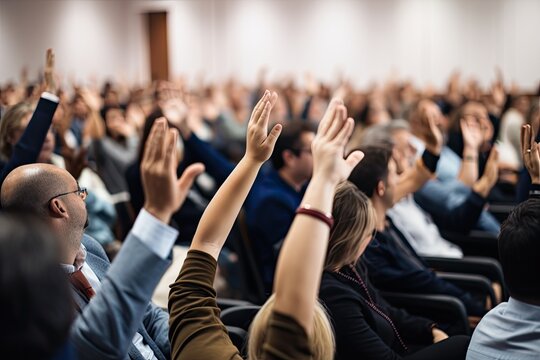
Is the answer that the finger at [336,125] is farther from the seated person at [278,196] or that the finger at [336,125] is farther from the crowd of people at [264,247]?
the seated person at [278,196]

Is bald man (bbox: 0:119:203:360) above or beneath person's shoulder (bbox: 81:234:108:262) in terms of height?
above

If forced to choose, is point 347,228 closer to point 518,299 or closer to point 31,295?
point 518,299

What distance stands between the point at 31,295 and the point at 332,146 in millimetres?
567

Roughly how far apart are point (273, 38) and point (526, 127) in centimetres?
1190

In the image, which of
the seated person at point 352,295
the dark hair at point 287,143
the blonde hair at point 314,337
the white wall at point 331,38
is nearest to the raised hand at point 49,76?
the dark hair at point 287,143

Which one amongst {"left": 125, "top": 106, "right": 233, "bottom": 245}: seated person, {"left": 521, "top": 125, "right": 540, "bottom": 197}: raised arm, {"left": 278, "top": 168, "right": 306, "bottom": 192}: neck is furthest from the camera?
{"left": 125, "top": 106, "right": 233, "bottom": 245}: seated person

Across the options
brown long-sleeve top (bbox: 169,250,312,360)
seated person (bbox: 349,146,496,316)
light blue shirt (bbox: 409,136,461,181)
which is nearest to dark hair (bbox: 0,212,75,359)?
brown long-sleeve top (bbox: 169,250,312,360)

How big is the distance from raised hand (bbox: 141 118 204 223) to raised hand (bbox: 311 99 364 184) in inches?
9.9

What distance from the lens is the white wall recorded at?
12523mm

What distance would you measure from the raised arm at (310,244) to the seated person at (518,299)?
629 millimetres

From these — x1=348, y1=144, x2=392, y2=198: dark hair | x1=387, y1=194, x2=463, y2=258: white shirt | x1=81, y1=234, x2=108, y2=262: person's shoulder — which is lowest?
x1=387, y1=194, x2=463, y2=258: white shirt

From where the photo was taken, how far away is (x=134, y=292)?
122 centimetres

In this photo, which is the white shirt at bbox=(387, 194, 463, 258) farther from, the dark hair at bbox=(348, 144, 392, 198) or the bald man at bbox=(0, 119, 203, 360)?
the bald man at bbox=(0, 119, 203, 360)

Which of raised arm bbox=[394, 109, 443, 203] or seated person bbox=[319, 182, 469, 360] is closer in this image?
seated person bbox=[319, 182, 469, 360]
